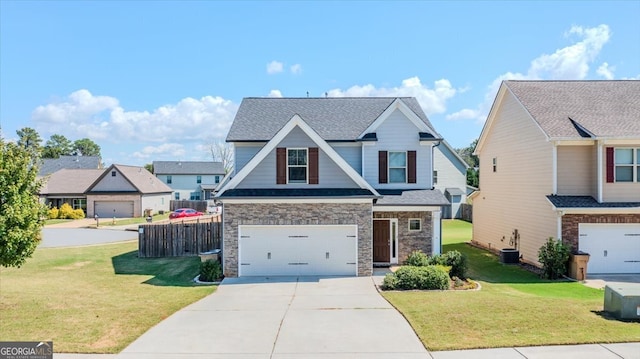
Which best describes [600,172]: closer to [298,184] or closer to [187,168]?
[298,184]

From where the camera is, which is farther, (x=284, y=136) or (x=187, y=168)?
(x=187, y=168)

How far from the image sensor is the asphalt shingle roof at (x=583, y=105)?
18109mm

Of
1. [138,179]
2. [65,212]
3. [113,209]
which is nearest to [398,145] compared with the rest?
[138,179]

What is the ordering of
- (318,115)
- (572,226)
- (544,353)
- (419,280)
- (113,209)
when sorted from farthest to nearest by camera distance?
(113,209), (318,115), (572,226), (419,280), (544,353)

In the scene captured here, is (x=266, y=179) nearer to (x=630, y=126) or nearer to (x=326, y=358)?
(x=326, y=358)

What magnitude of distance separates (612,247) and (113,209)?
1764 inches

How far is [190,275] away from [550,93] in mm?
18610

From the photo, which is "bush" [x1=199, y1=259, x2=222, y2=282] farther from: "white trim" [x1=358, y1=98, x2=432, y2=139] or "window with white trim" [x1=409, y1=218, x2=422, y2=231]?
"white trim" [x1=358, y1=98, x2=432, y2=139]

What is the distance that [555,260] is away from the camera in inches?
666

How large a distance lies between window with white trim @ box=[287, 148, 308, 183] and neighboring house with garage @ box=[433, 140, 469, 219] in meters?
25.0

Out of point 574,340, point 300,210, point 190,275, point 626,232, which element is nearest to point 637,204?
point 626,232

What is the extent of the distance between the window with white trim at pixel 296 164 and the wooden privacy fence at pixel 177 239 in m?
6.67

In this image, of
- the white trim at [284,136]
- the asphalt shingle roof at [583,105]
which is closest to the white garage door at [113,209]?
the white trim at [284,136]

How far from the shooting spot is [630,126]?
18016 millimetres
